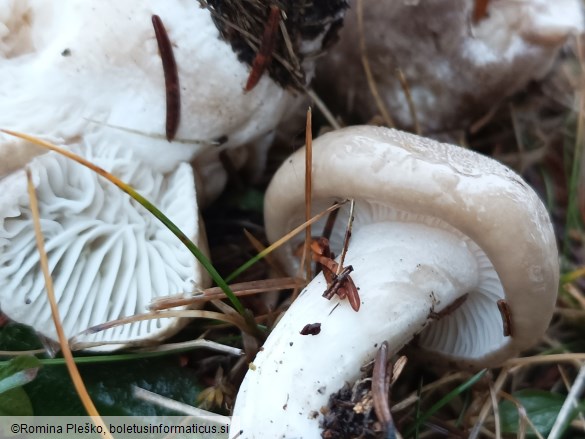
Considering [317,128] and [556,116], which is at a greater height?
[317,128]

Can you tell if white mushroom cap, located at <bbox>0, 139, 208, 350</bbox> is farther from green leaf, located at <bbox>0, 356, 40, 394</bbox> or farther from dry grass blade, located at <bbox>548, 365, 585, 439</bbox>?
dry grass blade, located at <bbox>548, 365, 585, 439</bbox>

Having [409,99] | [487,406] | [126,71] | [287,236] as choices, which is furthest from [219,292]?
[409,99]

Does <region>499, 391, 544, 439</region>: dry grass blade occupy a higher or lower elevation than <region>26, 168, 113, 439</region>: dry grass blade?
lower

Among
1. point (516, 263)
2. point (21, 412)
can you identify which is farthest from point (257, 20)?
point (21, 412)

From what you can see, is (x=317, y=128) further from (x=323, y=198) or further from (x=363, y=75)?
(x=323, y=198)

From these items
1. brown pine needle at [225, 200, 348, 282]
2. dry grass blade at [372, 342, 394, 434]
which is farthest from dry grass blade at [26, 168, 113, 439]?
dry grass blade at [372, 342, 394, 434]

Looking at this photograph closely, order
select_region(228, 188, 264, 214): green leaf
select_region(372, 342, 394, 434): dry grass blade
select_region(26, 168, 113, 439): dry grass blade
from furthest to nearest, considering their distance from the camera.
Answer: select_region(228, 188, 264, 214): green leaf, select_region(26, 168, 113, 439): dry grass blade, select_region(372, 342, 394, 434): dry grass blade
